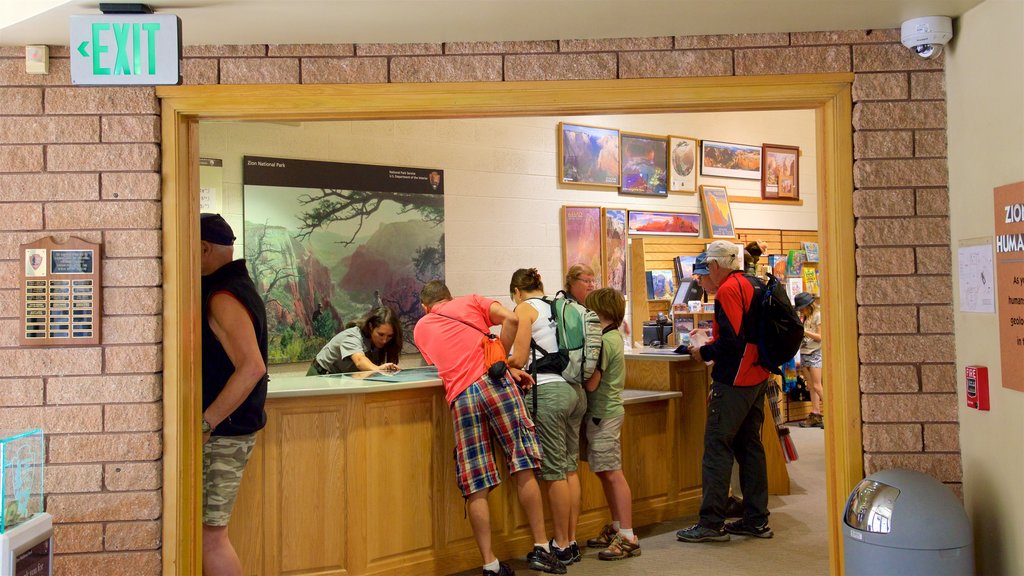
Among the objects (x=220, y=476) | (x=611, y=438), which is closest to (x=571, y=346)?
(x=611, y=438)

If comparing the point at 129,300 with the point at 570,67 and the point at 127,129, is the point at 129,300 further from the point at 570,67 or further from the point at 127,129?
the point at 570,67

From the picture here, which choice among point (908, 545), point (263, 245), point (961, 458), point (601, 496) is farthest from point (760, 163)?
point (908, 545)

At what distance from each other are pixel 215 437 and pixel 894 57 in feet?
9.82

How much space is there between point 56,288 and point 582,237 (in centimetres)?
461

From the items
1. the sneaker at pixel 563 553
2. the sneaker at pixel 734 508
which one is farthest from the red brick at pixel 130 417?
the sneaker at pixel 734 508

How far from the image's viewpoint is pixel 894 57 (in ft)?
10.9

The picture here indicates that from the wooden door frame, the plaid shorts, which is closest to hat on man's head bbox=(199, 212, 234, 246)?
the wooden door frame

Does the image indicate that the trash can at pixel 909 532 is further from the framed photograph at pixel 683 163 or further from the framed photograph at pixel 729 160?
the framed photograph at pixel 729 160

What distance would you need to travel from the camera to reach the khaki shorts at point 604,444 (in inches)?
199

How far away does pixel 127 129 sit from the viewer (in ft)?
10.9

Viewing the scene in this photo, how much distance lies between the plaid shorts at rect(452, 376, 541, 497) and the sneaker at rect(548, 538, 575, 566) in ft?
2.19

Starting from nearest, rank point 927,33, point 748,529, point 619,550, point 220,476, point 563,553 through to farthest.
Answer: point 927,33 < point 220,476 < point 563,553 < point 619,550 < point 748,529

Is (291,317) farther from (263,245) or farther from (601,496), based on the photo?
(601,496)

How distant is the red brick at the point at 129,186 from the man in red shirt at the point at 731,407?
3097 mm
